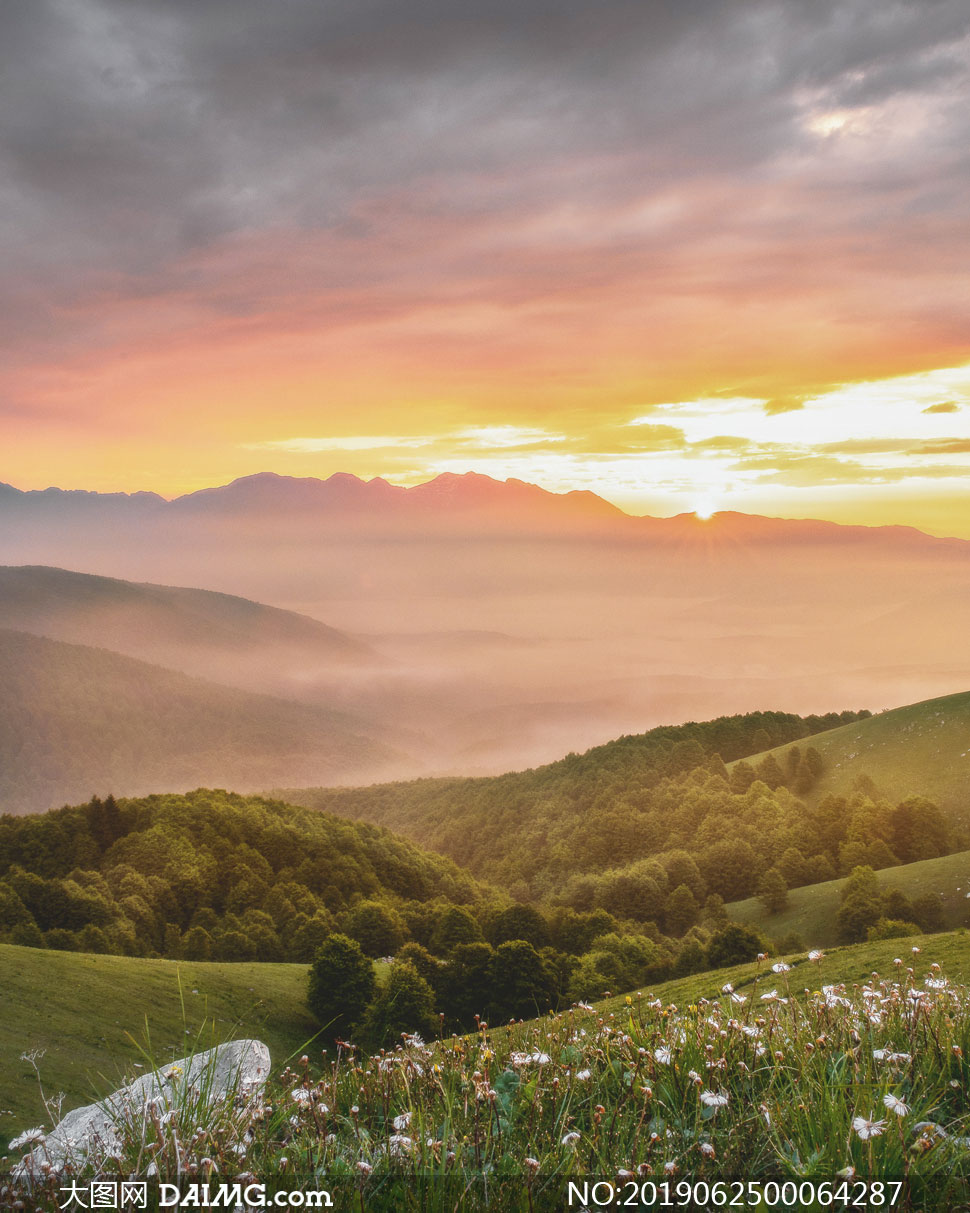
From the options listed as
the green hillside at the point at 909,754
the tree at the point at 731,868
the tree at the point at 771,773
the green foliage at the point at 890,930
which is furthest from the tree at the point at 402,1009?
the tree at the point at 771,773

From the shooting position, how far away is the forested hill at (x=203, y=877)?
90562 mm

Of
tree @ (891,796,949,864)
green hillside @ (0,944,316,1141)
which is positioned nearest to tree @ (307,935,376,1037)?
green hillside @ (0,944,316,1141)

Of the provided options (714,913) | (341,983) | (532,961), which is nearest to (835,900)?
(714,913)

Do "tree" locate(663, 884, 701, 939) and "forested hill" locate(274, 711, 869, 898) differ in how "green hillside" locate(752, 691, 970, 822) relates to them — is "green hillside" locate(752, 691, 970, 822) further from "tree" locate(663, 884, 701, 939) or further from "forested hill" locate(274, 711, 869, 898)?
"tree" locate(663, 884, 701, 939)

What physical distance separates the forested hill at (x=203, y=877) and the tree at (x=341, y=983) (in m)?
24.7

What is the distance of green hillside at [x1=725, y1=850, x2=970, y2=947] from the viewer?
90.8m

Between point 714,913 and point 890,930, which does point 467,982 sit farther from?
point 714,913

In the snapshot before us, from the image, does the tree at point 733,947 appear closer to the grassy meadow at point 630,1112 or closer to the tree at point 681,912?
the tree at point 681,912

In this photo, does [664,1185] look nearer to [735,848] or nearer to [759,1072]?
[759,1072]

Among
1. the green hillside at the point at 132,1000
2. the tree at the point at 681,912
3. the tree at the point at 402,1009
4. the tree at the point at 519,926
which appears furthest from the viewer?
the tree at the point at 681,912

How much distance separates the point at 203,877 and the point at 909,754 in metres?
138

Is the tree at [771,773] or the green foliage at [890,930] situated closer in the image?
the green foliage at [890,930]

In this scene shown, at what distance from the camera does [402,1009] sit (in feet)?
199

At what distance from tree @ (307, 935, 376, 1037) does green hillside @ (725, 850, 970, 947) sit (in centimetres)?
4830
